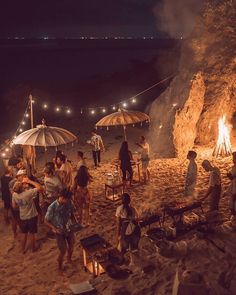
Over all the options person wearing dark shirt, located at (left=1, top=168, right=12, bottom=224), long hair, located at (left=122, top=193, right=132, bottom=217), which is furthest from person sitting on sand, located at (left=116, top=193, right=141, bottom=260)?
person wearing dark shirt, located at (left=1, top=168, right=12, bottom=224)

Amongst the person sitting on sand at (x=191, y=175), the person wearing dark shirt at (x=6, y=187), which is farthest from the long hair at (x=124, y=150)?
the person wearing dark shirt at (x=6, y=187)

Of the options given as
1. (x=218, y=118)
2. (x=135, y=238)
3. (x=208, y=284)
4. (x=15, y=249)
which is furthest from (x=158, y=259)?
(x=218, y=118)

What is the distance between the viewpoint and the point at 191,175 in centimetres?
1038

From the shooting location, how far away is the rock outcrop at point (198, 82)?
14828 mm

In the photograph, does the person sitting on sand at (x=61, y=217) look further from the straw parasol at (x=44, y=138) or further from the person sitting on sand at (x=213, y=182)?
the person sitting on sand at (x=213, y=182)

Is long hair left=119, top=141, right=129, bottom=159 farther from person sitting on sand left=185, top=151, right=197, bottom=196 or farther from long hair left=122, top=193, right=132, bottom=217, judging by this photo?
long hair left=122, top=193, right=132, bottom=217

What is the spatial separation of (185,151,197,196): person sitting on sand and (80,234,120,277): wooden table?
3749 mm

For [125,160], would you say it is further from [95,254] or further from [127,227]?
[95,254]

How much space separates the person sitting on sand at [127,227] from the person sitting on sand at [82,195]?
6.82ft

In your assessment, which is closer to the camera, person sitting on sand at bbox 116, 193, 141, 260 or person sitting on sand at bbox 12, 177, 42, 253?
person sitting on sand at bbox 116, 193, 141, 260

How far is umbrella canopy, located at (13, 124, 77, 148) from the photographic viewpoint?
33.1 ft

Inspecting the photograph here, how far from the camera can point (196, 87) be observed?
15.0 metres

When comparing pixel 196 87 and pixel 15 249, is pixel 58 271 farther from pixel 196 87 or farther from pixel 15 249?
pixel 196 87

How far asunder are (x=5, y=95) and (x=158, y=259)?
2993cm
